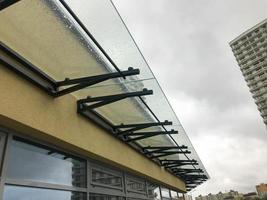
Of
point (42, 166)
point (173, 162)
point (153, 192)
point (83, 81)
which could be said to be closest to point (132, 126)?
point (83, 81)

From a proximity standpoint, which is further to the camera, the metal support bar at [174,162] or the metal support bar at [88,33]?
the metal support bar at [174,162]

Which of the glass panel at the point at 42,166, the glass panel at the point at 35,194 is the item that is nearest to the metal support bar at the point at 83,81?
the glass panel at the point at 42,166

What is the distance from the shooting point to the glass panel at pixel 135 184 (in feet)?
17.2

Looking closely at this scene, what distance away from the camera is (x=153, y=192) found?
6.75 m

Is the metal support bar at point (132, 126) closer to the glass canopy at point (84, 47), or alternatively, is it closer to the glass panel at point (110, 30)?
the glass canopy at point (84, 47)

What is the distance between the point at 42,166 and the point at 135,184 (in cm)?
322

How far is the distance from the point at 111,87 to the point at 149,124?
4.16ft

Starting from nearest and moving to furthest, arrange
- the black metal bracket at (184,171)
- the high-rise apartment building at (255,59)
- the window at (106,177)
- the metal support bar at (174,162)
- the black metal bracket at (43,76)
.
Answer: the black metal bracket at (43,76)
the window at (106,177)
the metal support bar at (174,162)
the black metal bracket at (184,171)
the high-rise apartment building at (255,59)

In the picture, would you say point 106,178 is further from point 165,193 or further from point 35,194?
point 165,193

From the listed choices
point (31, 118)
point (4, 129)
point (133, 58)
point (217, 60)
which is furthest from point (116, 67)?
point (217, 60)

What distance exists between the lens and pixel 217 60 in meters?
10.9

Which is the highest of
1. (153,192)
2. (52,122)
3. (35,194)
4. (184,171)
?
(184,171)

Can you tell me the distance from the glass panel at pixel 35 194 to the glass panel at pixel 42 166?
100 millimetres

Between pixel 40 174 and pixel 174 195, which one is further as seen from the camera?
pixel 174 195
